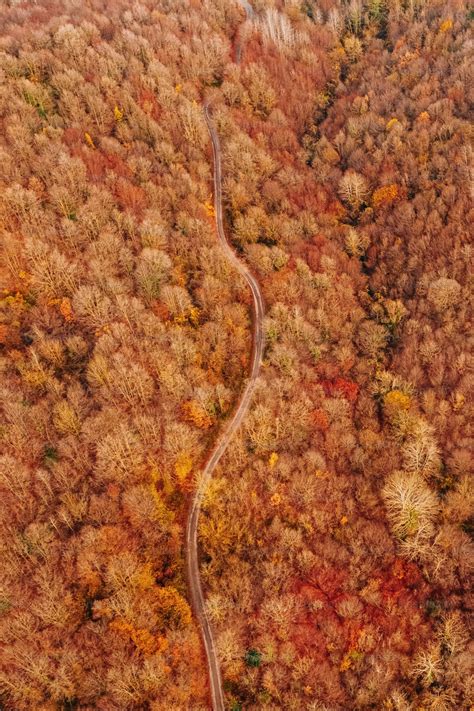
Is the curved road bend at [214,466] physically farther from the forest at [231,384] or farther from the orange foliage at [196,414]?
the orange foliage at [196,414]

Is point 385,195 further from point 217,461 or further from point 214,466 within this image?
point 214,466

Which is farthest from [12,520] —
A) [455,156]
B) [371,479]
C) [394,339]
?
[455,156]

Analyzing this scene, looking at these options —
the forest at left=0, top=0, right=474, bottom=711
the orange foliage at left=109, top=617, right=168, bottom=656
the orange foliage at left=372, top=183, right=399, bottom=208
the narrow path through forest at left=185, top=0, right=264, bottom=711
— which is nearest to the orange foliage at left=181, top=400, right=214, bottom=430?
the forest at left=0, top=0, right=474, bottom=711

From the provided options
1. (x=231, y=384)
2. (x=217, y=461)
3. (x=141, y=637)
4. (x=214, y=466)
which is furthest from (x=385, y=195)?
(x=141, y=637)

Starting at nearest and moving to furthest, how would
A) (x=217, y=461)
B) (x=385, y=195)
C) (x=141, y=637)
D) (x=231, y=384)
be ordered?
(x=141, y=637), (x=217, y=461), (x=231, y=384), (x=385, y=195)

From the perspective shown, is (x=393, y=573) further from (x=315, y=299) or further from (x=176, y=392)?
(x=315, y=299)
